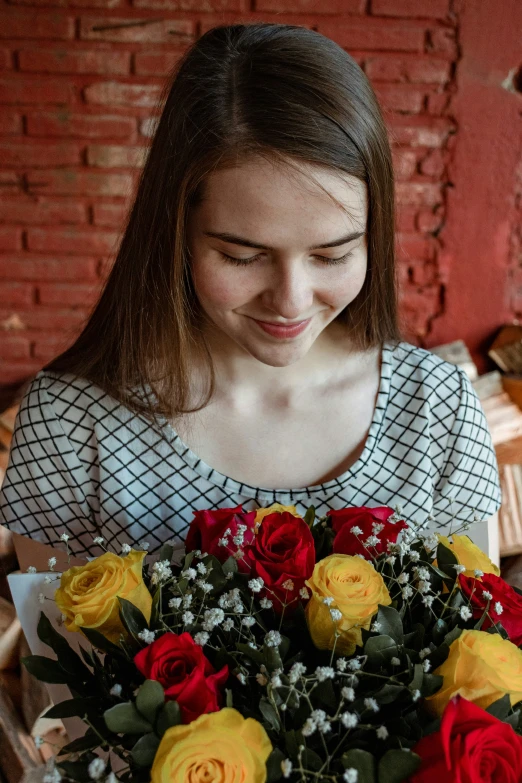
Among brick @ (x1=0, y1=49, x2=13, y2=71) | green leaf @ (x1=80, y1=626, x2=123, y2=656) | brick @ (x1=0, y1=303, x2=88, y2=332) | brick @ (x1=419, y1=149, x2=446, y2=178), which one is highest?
brick @ (x1=0, y1=49, x2=13, y2=71)

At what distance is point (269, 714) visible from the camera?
0.62 metres

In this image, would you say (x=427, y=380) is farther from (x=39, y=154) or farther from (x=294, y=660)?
(x=39, y=154)

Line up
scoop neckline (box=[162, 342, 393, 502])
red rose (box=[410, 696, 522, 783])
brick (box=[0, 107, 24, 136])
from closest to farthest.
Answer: red rose (box=[410, 696, 522, 783]) → scoop neckline (box=[162, 342, 393, 502]) → brick (box=[0, 107, 24, 136])

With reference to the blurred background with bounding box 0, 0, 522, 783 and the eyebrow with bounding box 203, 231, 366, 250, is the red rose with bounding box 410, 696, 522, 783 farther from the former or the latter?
the blurred background with bounding box 0, 0, 522, 783

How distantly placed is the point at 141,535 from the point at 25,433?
0.81 ft

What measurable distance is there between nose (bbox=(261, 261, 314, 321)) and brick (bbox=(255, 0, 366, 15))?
1768 millimetres

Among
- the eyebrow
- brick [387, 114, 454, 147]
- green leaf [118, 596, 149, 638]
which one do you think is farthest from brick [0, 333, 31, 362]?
green leaf [118, 596, 149, 638]

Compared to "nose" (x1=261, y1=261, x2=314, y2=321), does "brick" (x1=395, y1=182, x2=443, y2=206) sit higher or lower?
lower

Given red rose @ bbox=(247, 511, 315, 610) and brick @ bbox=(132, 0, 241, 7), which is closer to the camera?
red rose @ bbox=(247, 511, 315, 610)

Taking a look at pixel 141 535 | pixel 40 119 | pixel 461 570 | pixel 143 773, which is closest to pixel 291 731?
pixel 143 773

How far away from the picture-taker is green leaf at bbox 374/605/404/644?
70 centimetres

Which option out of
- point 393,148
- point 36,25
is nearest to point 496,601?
point 393,148

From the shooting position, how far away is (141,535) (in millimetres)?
1105

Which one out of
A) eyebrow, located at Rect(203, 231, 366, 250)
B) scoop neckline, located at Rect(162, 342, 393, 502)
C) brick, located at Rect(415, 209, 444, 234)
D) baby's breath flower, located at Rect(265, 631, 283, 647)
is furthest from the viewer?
brick, located at Rect(415, 209, 444, 234)
